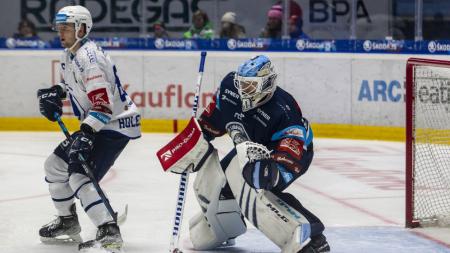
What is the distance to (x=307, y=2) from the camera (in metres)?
11.3

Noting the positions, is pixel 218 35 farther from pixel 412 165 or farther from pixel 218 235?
pixel 218 235

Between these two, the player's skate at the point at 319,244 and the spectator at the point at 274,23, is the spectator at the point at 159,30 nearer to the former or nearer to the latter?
the spectator at the point at 274,23

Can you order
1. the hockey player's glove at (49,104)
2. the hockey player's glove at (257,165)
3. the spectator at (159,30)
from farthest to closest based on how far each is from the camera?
1. the spectator at (159,30)
2. the hockey player's glove at (49,104)
3. the hockey player's glove at (257,165)

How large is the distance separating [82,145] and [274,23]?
6160 mm

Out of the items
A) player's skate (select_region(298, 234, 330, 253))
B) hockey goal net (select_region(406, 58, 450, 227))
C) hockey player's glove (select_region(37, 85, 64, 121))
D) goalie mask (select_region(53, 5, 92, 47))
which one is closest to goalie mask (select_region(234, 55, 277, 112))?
player's skate (select_region(298, 234, 330, 253))

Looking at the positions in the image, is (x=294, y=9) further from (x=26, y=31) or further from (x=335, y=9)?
(x=26, y=31)

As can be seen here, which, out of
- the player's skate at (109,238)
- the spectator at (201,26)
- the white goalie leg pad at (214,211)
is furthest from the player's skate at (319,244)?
the spectator at (201,26)

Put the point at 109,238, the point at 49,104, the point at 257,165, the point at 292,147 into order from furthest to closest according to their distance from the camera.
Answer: the point at 49,104 → the point at 109,238 → the point at 292,147 → the point at 257,165

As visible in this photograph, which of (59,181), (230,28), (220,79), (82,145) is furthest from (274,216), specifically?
(230,28)

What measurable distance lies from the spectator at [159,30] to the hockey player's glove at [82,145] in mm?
6330

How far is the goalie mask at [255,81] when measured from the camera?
5.11 metres

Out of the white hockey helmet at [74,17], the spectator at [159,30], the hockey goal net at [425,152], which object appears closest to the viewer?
the white hockey helmet at [74,17]

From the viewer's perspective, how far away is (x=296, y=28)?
37.2 ft

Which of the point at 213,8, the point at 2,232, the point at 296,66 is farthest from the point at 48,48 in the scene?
the point at 2,232
